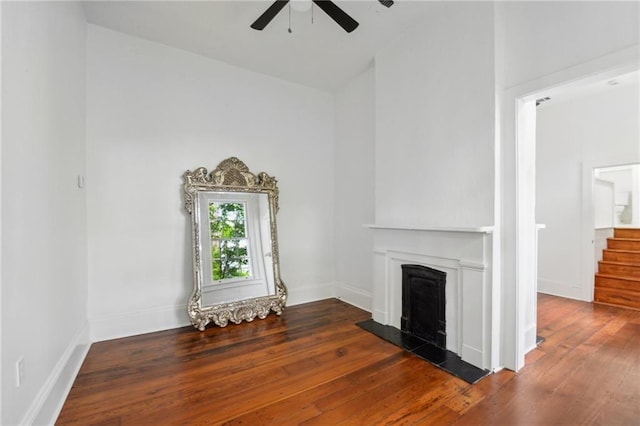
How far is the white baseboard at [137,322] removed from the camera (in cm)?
293

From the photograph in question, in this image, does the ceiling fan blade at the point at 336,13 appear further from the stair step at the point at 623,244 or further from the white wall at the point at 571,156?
the stair step at the point at 623,244

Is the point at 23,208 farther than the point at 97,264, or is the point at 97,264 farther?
the point at 97,264

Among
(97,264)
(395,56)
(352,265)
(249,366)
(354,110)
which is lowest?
(249,366)

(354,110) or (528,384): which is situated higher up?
(354,110)

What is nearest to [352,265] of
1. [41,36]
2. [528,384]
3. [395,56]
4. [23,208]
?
[528,384]

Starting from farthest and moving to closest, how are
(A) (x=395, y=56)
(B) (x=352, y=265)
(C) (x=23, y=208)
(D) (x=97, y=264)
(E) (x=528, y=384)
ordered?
(B) (x=352, y=265) → (A) (x=395, y=56) → (D) (x=97, y=264) → (E) (x=528, y=384) → (C) (x=23, y=208)

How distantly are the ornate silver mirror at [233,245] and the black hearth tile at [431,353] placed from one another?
1.73 m

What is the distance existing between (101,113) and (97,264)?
1531mm

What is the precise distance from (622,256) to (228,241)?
5.50 m

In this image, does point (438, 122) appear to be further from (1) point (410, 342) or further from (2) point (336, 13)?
(1) point (410, 342)

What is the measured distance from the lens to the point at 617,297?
12.8ft

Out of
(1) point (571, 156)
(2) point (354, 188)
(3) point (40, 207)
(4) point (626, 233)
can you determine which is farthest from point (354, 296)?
(4) point (626, 233)

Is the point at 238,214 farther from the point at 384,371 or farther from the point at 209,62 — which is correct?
the point at 384,371

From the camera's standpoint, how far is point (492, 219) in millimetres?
2375
